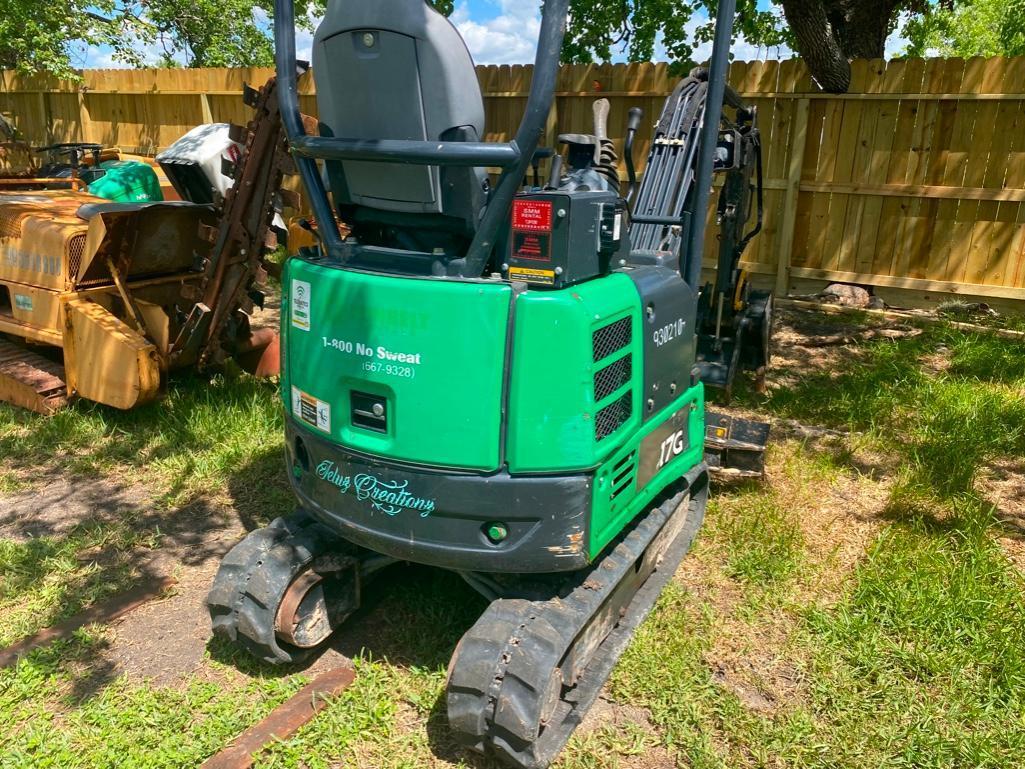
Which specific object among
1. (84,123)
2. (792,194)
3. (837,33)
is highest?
(837,33)

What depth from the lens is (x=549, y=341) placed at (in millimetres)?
2424

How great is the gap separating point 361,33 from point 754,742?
256cm

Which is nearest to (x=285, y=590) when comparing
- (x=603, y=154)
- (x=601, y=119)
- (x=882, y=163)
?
(x=603, y=154)

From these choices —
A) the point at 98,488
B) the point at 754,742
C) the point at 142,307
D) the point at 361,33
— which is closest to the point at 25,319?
the point at 142,307

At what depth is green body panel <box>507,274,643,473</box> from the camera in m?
2.42

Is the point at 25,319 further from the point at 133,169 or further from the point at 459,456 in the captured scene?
the point at 459,456

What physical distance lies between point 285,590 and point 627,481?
1255 millimetres

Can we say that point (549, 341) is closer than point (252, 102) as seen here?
Yes

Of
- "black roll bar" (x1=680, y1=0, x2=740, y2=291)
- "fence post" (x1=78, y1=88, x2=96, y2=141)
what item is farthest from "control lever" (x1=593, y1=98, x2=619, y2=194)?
"fence post" (x1=78, y1=88, x2=96, y2=141)

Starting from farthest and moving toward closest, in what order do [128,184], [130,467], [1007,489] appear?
[128,184]
[130,467]
[1007,489]

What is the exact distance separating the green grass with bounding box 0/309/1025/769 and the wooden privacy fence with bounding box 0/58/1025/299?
11.2 ft

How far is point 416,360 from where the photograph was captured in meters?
2.49

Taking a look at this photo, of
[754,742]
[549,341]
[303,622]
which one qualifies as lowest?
[754,742]

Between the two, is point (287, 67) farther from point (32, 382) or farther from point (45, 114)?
point (45, 114)
